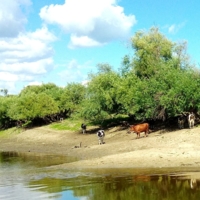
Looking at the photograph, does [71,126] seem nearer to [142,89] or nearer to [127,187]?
[142,89]

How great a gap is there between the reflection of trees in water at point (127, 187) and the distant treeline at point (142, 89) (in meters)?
17.2

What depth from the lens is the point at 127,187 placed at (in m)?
16.9

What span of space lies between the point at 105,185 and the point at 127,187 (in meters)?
1.27

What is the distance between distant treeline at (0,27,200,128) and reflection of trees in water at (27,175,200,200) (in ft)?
56.5

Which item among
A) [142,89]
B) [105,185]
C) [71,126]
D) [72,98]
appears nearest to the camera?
[105,185]

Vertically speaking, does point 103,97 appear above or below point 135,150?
above

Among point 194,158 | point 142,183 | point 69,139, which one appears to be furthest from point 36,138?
point 142,183

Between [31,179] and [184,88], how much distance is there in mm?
18292

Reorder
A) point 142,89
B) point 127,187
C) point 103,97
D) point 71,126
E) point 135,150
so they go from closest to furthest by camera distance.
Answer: point 127,187 → point 135,150 → point 142,89 → point 103,97 → point 71,126

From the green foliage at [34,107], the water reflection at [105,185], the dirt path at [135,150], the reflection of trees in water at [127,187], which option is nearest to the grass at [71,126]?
the green foliage at [34,107]

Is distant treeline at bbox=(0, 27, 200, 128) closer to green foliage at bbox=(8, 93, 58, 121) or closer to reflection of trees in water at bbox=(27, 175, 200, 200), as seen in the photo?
green foliage at bbox=(8, 93, 58, 121)

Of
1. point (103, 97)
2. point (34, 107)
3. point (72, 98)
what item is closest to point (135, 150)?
point (103, 97)

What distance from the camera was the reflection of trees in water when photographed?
15.0 meters

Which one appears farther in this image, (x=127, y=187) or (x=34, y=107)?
(x=34, y=107)
